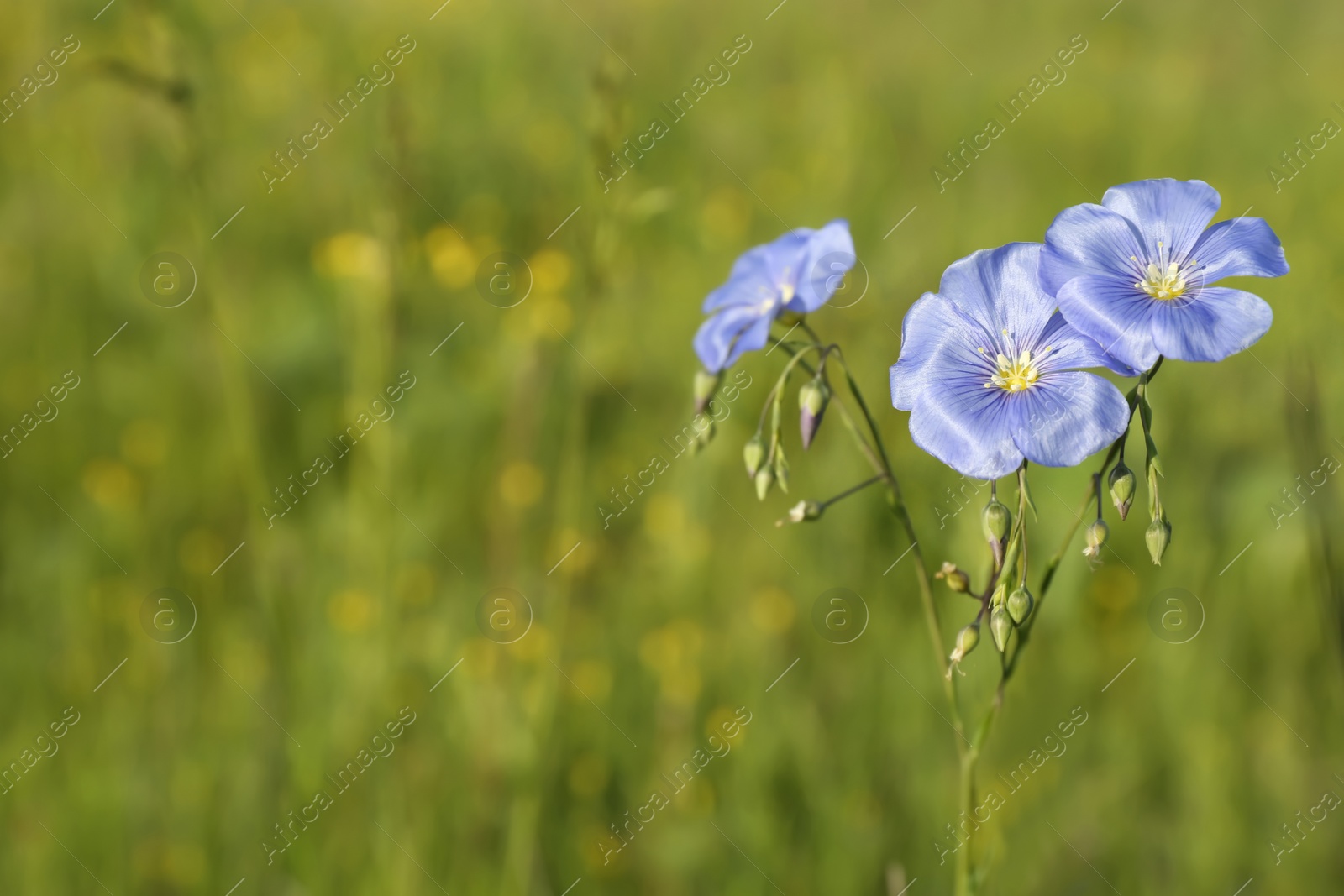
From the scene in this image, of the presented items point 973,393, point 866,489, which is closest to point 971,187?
point 866,489

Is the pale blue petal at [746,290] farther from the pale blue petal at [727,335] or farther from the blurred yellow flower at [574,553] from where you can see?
the blurred yellow flower at [574,553]

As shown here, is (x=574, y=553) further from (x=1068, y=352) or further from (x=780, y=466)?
(x=1068, y=352)

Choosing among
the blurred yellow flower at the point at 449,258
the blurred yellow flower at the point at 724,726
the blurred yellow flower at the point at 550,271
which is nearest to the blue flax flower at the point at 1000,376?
the blurred yellow flower at the point at 724,726

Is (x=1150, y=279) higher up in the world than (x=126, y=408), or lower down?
lower down

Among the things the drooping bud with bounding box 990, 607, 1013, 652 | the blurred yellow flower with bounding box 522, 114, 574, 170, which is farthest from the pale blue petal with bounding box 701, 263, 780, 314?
the blurred yellow flower with bounding box 522, 114, 574, 170

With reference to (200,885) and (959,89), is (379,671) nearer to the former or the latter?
(200,885)

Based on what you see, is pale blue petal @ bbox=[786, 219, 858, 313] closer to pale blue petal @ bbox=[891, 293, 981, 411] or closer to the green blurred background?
pale blue petal @ bbox=[891, 293, 981, 411]

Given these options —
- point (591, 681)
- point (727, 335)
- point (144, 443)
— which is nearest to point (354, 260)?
point (144, 443)
